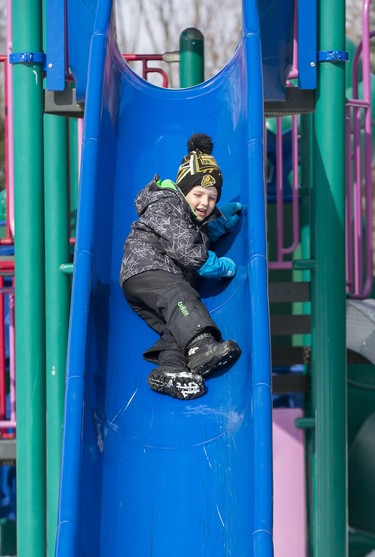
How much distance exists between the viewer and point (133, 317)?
4801 millimetres

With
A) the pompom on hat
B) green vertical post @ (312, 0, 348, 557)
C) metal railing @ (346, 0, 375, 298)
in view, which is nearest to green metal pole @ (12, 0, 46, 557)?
the pompom on hat

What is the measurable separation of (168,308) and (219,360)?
0.39 m

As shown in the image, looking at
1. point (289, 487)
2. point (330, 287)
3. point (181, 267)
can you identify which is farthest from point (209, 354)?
point (289, 487)

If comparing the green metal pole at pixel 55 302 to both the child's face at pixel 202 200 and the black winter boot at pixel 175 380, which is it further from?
the black winter boot at pixel 175 380

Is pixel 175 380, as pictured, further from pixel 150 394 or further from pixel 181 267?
pixel 181 267

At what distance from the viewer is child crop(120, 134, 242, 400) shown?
14.5 feet

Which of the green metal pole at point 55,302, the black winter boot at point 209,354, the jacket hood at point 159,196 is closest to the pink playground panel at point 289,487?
the green metal pole at point 55,302

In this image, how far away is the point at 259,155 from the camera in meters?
4.73

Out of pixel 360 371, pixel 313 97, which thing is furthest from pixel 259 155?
pixel 360 371

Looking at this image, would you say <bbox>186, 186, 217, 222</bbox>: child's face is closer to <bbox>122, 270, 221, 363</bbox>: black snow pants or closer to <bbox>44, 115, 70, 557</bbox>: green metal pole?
<bbox>122, 270, 221, 363</bbox>: black snow pants

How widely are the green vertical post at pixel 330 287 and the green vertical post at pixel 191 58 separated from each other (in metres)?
1.42

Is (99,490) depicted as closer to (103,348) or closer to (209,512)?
(209,512)

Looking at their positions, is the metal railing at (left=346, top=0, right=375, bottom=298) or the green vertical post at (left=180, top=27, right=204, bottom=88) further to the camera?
the green vertical post at (left=180, top=27, right=204, bottom=88)

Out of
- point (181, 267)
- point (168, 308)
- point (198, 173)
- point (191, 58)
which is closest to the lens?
point (168, 308)
